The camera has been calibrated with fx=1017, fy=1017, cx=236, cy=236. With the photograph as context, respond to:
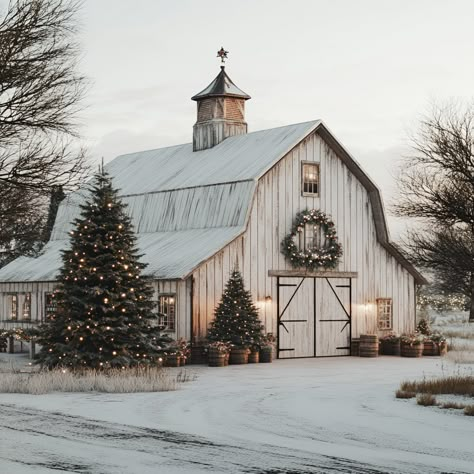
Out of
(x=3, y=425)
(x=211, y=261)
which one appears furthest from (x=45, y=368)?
(x=3, y=425)

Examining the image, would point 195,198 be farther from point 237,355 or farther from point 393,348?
point 393,348

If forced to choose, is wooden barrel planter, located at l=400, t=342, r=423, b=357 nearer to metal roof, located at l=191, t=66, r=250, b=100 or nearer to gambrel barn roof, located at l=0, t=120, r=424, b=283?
gambrel barn roof, located at l=0, t=120, r=424, b=283

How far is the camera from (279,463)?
38.7 feet

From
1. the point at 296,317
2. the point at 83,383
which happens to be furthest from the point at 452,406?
the point at 296,317

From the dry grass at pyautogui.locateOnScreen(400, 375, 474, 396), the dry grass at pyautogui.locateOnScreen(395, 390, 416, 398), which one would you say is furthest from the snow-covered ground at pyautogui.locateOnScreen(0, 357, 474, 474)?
the dry grass at pyautogui.locateOnScreen(400, 375, 474, 396)

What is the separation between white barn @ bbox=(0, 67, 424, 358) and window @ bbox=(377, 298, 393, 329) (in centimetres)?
5

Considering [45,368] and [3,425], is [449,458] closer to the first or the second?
[3,425]

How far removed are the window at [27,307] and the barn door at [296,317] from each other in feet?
32.7

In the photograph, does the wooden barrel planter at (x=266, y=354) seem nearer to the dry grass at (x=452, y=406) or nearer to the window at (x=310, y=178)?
the window at (x=310, y=178)

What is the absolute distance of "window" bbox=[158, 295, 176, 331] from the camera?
100 feet

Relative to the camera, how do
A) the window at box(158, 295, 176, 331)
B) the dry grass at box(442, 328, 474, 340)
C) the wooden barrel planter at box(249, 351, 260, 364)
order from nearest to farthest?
the wooden barrel planter at box(249, 351, 260, 364) < the window at box(158, 295, 176, 331) < the dry grass at box(442, 328, 474, 340)

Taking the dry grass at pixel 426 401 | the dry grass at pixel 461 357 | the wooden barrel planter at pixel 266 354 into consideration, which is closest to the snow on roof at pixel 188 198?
the wooden barrel planter at pixel 266 354

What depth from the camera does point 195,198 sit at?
34531mm

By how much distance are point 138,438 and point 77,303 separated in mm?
11587
